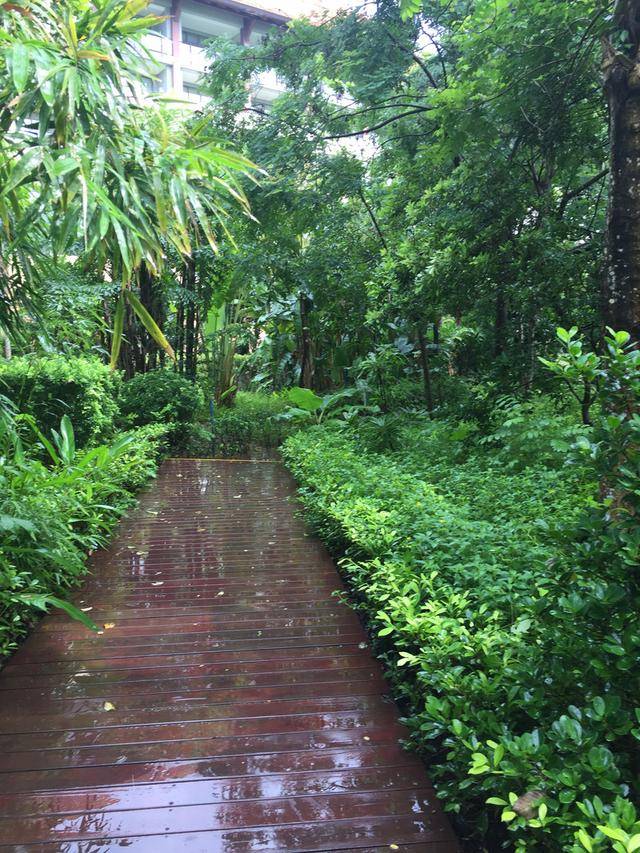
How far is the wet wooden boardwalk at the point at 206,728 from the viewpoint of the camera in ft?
5.91

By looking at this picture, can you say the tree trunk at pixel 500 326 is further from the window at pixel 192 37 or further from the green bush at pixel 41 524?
the window at pixel 192 37

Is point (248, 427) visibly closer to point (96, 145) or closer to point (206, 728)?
point (96, 145)

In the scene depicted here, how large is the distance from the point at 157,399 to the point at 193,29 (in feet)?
45.4

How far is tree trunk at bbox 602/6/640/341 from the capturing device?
2955 millimetres

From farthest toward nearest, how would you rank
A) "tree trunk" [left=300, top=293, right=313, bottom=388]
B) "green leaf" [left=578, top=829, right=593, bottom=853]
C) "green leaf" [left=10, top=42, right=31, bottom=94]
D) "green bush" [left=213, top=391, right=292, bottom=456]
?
"tree trunk" [left=300, top=293, right=313, bottom=388]
"green bush" [left=213, top=391, right=292, bottom=456]
"green leaf" [left=10, top=42, right=31, bottom=94]
"green leaf" [left=578, top=829, right=593, bottom=853]

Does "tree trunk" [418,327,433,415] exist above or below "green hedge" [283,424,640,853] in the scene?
above

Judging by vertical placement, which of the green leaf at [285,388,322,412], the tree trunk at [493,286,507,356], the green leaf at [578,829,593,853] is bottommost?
the green leaf at [578,829,593,853]

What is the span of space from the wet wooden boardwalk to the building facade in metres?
15.3

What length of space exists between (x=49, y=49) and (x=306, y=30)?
5.58 metres

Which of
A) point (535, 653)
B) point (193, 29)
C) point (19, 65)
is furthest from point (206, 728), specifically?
point (193, 29)

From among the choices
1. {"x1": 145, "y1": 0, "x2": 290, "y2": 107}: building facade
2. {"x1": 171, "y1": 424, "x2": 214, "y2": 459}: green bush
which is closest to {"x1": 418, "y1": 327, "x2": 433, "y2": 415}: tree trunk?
{"x1": 171, "y1": 424, "x2": 214, "y2": 459}: green bush

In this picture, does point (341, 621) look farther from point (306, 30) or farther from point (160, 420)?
point (306, 30)

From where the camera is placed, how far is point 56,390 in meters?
5.94

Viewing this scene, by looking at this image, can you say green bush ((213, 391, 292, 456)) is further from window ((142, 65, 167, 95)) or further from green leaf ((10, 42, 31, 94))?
green leaf ((10, 42, 31, 94))
